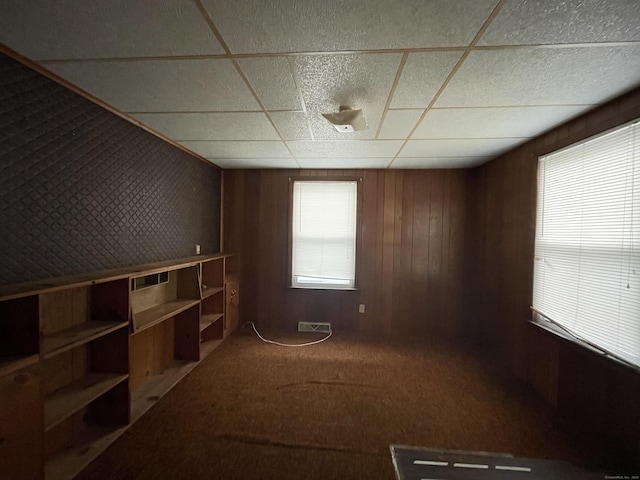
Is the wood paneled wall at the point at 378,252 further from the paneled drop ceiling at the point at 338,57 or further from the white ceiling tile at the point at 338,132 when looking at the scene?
the paneled drop ceiling at the point at 338,57

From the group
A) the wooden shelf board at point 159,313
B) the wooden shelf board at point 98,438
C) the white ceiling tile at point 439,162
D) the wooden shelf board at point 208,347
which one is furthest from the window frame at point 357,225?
the wooden shelf board at point 98,438

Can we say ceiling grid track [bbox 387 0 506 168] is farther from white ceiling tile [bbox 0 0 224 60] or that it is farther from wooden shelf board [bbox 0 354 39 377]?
wooden shelf board [bbox 0 354 39 377]

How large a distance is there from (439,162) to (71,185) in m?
3.43

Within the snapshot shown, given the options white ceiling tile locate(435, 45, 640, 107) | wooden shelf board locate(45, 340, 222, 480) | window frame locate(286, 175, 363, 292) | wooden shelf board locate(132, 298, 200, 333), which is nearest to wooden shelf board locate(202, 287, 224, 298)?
wooden shelf board locate(132, 298, 200, 333)

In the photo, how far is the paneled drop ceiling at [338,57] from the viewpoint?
100 cm

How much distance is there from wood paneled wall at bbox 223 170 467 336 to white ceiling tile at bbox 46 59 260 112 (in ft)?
6.01

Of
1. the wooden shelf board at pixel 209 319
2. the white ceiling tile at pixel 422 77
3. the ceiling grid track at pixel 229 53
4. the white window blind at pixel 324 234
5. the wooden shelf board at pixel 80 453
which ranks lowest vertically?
the wooden shelf board at pixel 80 453

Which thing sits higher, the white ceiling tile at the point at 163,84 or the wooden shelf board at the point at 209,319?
the white ceiling tile at the point at 163,84

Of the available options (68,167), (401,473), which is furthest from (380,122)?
(401,473)

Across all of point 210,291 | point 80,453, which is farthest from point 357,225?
point 80,453

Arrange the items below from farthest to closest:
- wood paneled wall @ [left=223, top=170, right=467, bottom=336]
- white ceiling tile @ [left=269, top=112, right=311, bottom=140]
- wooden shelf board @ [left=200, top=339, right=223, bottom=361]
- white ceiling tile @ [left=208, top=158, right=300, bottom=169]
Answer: wood paneled wall @ [left=223, top=170, right=467, bottom=336], white ceiling tile @ [left=208, top=158, right=300, bottom=169], wooden shelf board @ [left=200, top=339, right=223, bottom=361], white ceiling tile @ [left=269, top=112, right=311, bottom=140]

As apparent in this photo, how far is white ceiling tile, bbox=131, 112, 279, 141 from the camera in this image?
75.4 inches

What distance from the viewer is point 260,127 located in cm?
211

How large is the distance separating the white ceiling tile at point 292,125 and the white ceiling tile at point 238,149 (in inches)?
10.6
